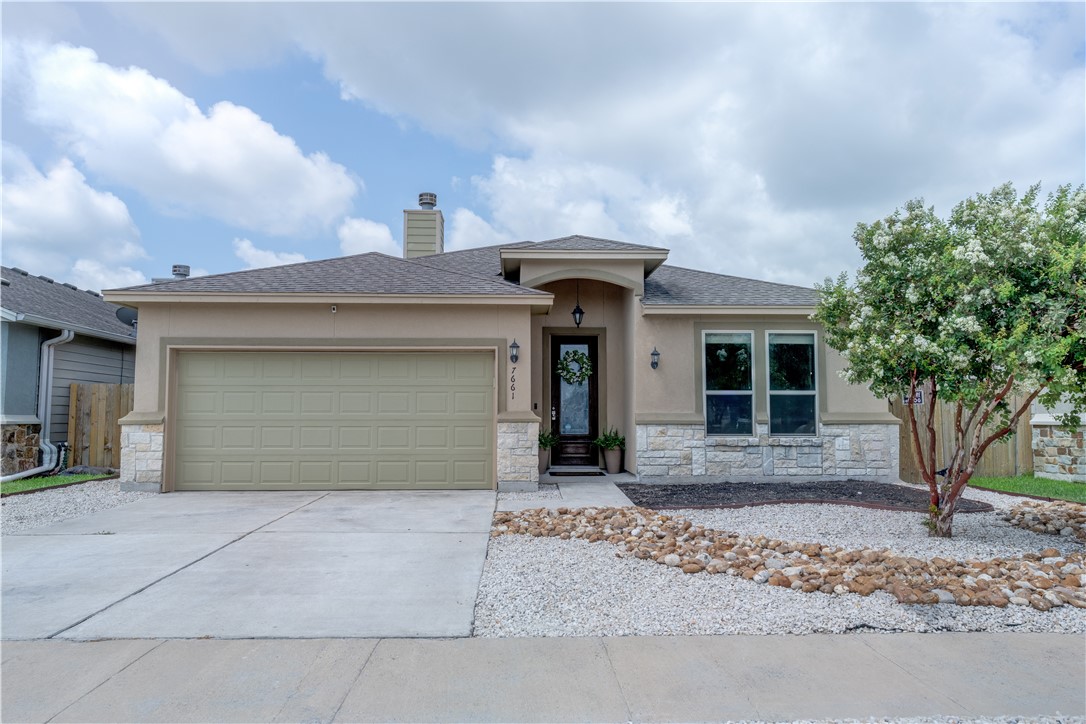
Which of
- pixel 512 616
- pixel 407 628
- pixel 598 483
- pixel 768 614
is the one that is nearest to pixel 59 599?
pixel 407 628

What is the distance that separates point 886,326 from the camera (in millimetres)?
6148

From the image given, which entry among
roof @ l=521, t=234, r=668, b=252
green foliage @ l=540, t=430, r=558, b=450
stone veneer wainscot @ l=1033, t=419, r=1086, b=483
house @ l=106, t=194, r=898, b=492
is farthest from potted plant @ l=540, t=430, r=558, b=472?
stone veneer wainscot @ l=1033, t=419, r=1086, b=483

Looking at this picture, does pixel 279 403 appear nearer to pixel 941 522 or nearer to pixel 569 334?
pixel 569 334

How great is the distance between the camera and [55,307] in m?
12.1

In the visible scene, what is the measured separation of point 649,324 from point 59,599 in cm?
807

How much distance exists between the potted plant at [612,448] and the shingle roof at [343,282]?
304 centimetres

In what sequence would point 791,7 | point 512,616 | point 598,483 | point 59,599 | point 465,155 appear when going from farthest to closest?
point 465,155 < point 598,483 < point 791,7 < point 59,599 < point 512,616

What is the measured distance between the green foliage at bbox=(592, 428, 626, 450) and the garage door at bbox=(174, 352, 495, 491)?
7.71 ft

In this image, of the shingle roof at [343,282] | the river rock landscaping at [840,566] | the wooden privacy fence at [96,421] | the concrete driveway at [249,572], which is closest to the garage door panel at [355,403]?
the shingle roof at [343,282]

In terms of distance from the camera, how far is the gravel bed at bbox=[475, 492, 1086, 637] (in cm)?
395

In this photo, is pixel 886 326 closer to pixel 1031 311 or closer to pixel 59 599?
pixel 1031 311

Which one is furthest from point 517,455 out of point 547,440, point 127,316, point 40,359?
point 127,316

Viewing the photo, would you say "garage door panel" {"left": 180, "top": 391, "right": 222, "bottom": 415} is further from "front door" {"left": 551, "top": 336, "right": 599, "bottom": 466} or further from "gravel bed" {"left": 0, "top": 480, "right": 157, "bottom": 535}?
"front door" {"left": 551, "top": 336, "right": 599, "bottom": 466}

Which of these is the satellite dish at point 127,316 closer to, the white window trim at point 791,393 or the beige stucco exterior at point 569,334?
the beige stucco exterior at point 569,334
